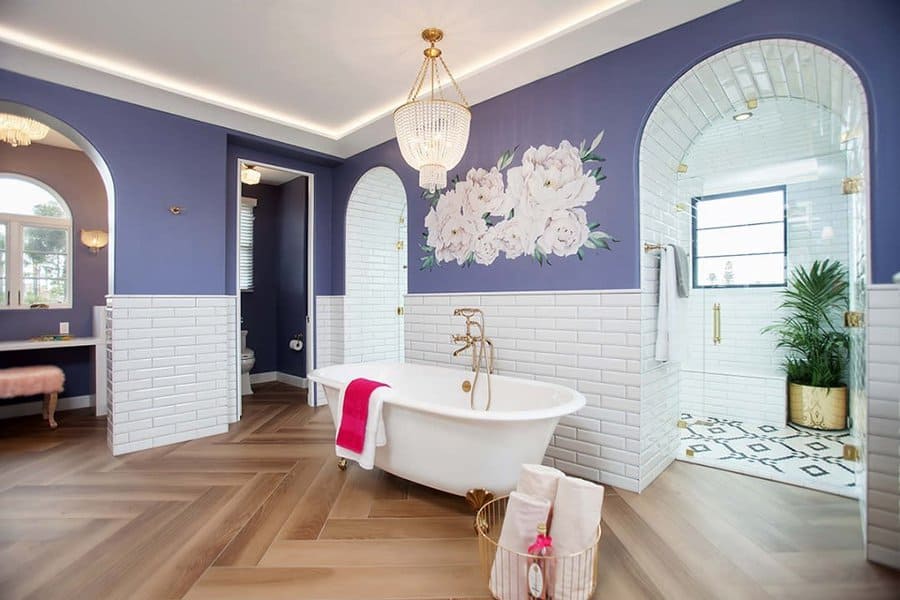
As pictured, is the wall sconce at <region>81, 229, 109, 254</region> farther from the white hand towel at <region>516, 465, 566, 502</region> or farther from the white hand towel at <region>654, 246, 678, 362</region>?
the white hand towel at <region>654, 246, 678, 362</region>

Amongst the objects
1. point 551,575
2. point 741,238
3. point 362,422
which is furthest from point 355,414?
point 741,238

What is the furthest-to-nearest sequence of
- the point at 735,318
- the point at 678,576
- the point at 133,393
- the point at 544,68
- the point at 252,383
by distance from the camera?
the point at 252,383, the point at 735,318, the point at 133,393, the point at 544,68, the point at 678,576

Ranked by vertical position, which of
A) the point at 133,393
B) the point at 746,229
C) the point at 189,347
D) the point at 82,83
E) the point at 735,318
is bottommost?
the point at 133,393

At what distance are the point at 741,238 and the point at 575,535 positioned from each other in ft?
10.5

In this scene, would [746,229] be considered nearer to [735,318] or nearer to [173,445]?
[735,318]

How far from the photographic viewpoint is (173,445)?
129 inches

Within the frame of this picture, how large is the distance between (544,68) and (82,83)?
3.26 meters

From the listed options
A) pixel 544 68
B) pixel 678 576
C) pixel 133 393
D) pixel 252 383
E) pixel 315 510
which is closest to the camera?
pixel 678 576

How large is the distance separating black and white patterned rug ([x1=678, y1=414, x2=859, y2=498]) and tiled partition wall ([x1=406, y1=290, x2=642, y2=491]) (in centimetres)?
79

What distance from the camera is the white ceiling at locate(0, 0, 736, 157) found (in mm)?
2346

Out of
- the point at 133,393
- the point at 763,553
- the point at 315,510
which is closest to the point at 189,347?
the point at 133,393

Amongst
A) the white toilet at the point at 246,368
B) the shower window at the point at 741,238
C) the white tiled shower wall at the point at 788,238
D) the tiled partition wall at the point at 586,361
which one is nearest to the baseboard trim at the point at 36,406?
the white toilet at the point at 246,368

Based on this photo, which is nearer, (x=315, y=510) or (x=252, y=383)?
(x=315, y=510)

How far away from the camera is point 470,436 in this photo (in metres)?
2.04
